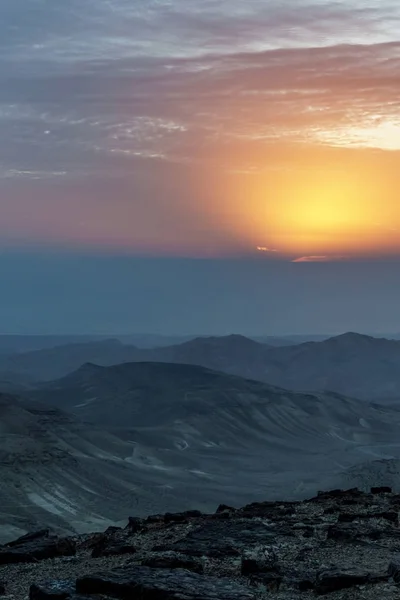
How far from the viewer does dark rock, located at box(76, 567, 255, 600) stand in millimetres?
9609

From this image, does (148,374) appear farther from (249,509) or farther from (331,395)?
(249,509)

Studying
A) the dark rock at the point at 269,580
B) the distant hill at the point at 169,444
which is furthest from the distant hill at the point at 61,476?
the dark rock at the point at 269,580

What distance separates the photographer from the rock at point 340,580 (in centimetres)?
1053

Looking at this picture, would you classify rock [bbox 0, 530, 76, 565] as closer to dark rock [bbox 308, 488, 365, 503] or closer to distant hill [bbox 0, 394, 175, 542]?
dark rock [bbox 308, 488, 365, 503]

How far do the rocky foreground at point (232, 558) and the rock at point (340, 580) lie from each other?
1cm

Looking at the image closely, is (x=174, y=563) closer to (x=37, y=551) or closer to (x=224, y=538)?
(x=224, y=538)

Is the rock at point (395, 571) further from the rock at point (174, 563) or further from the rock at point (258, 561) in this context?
the rock at point (174, 563)

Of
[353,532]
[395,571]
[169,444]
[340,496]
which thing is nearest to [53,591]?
[395,571]

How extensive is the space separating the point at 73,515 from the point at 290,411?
204ft

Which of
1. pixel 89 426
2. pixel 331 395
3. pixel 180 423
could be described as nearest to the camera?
pixel 89 426

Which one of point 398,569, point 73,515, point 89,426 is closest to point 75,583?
point 398,569

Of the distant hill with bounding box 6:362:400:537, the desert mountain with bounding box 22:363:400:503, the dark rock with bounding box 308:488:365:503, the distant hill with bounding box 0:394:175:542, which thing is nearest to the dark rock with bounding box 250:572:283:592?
the dark rock with bounding box 308:488:365:503

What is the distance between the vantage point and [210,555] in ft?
42.3

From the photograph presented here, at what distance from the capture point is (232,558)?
12.8m
